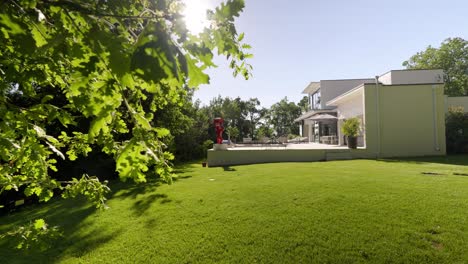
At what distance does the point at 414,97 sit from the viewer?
19.3 m

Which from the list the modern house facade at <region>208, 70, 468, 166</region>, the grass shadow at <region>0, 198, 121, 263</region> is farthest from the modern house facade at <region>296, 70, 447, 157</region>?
the grass shadow at <region>0, 198, 121, 263</region>

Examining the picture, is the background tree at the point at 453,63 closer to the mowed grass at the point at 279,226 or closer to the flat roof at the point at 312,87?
the flat roof at the point at 312,87

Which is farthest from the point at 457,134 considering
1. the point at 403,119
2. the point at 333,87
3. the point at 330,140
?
the point at 333,87

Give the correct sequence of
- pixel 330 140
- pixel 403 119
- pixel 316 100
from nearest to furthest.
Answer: pixel 403 119 < pixel 330 140 < pixel 316 100

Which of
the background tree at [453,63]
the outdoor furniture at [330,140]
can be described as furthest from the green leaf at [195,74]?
the background tree at [453,63]

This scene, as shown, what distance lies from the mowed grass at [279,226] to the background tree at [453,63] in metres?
50.4

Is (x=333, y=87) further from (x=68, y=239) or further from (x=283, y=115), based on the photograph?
(x=283, y=115)

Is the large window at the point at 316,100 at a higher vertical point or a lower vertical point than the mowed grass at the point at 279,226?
higher

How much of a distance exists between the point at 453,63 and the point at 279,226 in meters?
58.5

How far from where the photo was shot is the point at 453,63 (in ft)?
158

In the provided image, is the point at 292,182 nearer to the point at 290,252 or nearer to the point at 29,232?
the point at 290,252

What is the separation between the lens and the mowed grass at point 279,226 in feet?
16.6

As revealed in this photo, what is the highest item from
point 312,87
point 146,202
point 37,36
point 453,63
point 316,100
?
point 453,63

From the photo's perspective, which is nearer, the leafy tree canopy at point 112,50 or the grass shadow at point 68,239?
the leafy tree canopy at point 112,50
